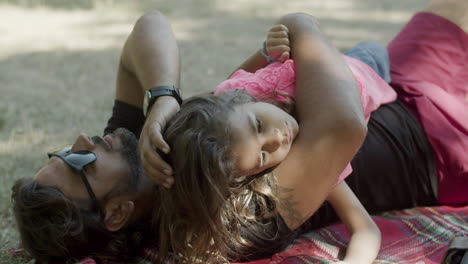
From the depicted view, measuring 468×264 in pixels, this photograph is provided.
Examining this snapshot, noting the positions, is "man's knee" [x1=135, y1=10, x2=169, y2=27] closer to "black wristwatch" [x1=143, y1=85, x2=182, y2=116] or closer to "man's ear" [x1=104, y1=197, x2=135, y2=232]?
"black wristwatch" [x1=143, y1=85, x2=182, y2=116]

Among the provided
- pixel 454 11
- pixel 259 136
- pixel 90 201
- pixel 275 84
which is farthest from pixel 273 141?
pixel 454 11

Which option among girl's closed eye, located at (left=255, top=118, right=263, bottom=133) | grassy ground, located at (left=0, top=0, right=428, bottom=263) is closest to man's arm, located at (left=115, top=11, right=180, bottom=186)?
girl's closed eye, located at (left=255, top=118, right=263, bottom=133)

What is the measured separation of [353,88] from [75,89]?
185cm

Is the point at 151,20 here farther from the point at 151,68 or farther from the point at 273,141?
the point at 273,141

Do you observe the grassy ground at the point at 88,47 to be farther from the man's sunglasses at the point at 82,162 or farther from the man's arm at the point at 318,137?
the man's arm at the point at 318,137

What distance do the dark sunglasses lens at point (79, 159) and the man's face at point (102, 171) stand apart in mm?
16

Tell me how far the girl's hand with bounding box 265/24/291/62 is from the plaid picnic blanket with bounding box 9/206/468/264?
591mm

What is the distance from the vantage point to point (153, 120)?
1.50 metres

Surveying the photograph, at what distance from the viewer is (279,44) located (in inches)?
69.2

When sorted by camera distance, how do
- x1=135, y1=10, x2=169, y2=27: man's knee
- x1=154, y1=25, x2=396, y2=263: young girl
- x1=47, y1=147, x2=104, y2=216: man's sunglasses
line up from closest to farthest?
x1=154, y1=25, x2=396, y2=263: young girl < x1=47, y1=147, x2=104, y2=216: man's sunglasses < x1=135, y1=10, x2=169, y2=27: man's knee

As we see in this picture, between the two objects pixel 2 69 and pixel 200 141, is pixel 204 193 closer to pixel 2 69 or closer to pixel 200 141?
pixel 200 141

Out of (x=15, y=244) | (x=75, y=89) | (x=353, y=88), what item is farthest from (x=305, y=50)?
(x=75, y=89)

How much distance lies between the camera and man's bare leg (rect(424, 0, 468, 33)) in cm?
206

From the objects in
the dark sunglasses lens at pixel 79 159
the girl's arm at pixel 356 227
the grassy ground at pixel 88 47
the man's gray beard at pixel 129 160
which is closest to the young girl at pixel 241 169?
the girl's arm at pixel 356 227
